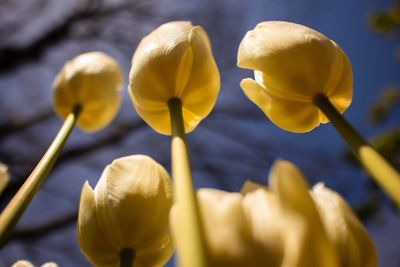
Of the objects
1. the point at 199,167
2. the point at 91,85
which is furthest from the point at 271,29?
the point at 199,167

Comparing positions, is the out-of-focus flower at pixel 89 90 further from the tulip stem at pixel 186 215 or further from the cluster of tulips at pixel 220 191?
the tulip stem at pixel 186 215

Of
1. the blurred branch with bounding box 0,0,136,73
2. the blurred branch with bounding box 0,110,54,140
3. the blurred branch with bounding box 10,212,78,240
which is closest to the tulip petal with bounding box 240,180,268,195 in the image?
the blurred branch with bounding box 10,212,78,240

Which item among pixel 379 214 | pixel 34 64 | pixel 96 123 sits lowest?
pixel 379 214

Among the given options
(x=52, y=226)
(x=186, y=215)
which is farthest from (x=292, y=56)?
(x=52, y=226)

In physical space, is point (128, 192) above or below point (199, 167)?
above

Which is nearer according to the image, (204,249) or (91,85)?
(204,249)

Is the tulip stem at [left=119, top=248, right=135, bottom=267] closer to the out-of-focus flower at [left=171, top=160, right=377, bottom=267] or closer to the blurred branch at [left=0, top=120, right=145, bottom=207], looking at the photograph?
the out-of-focus flower at [left=171, top=160, right=377, bottom=267]

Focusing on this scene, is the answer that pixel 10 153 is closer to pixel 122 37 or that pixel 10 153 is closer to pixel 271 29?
pixel 122 37
